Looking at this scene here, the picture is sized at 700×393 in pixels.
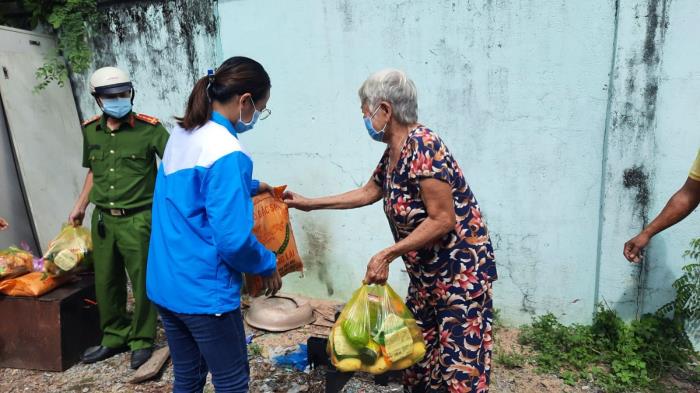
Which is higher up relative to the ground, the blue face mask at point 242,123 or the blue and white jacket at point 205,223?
the blue face mask at point 242,123

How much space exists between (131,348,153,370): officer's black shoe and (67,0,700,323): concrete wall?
139 cm

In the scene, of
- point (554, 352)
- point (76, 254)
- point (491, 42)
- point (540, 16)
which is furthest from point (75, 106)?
point (554, 352)

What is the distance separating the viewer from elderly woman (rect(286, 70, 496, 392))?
2.12 m

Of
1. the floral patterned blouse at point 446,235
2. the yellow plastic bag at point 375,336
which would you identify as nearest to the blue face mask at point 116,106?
the floral patterned blouse at point 446,235

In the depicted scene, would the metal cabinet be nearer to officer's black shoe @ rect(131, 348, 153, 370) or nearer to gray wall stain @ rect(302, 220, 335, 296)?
officer's black shoe @ rect(131, 348, 153, 370)

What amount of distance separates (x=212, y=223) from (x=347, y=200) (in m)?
1.02

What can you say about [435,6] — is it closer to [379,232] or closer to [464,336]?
[379,232]

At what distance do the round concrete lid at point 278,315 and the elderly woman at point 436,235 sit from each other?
175cm

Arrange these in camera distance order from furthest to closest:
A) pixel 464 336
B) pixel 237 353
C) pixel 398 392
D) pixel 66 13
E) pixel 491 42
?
pixel 66 13
pixel 491 42
pixel 398 392
pixel 464 336
pixel 237 353

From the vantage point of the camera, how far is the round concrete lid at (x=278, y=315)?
13.2 feet

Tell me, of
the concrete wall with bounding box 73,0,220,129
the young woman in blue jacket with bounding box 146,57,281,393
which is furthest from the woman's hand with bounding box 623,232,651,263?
the concrete wall with bounding box 73,0,220,129

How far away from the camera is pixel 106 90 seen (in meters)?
3.30

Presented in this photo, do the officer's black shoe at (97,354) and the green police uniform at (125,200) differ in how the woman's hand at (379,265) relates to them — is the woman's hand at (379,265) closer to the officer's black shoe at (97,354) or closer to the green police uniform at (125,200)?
the green police uniform at (125,200)

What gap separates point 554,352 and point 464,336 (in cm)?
145
